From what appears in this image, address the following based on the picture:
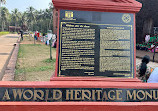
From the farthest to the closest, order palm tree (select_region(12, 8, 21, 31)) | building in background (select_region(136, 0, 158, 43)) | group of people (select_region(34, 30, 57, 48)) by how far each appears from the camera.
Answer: palm tree (select_region(12, 8, 21, 31))
building in background (select_region(136, 0, 158, 43))
group of people (select_region(34, 30, 57, 48))

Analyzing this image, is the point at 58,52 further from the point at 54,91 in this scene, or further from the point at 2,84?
the point at 2,84

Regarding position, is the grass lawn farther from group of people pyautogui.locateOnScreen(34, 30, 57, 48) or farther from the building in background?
the building in background

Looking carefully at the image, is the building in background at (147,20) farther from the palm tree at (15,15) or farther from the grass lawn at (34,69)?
the palm tree at (15,15)

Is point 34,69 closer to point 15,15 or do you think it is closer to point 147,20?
point 147,20

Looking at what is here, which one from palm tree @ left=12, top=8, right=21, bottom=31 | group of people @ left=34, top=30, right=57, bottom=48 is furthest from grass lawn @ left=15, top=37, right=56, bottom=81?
palm tree @ left=12, top=8, right=21, bottom=31

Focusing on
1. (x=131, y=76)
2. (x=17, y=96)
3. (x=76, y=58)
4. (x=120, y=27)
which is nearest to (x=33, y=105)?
(x=17, y=96)

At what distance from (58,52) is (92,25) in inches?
30.0

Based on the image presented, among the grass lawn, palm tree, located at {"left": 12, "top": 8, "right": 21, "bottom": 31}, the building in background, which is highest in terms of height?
palm tree, located at {"left": 12, "top": 8, "right": 21, "bottom": 31}

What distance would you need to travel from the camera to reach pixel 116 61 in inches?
112

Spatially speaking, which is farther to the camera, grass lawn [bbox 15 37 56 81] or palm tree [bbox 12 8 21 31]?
palm tree [bbox 12 8 21 31]

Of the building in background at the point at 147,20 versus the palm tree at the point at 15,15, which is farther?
the palm tree at the point at 15,15

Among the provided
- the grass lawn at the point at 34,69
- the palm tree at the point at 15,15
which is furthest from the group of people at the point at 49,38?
the palm tree at the point at 15,15

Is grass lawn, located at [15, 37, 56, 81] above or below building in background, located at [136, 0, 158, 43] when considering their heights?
below

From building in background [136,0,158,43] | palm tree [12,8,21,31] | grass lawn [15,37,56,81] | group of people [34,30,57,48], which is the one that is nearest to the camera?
grass lawn [15,37,56,81]
